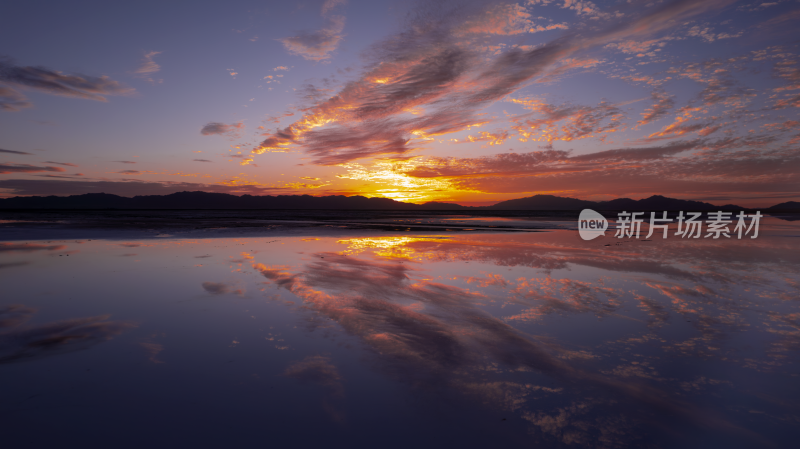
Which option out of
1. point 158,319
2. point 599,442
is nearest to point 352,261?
point 158,319

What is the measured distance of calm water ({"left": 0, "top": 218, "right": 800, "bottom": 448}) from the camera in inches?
127

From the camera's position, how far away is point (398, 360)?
15.1 feet

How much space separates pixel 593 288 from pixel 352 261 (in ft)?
24.1

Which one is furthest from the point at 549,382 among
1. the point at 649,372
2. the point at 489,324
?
the point at 489,324

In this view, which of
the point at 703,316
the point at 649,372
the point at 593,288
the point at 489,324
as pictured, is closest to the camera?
the point at 649,372

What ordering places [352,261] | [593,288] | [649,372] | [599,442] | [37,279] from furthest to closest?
1. [352,261]
2. [37,279]
3. [593,288]
4. [649,372]
5. [599,442]

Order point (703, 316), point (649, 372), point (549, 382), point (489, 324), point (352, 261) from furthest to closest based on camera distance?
point (352, 261), point (703, 316), point (489, 324), point (649, 372), point (549, 382)

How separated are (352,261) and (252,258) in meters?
3.50

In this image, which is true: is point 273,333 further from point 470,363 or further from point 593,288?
point 593,288

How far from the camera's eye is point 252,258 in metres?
12.5

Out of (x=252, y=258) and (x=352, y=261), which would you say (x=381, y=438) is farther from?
(x=252, y=258)

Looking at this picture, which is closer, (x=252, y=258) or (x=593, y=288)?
(x=593, y=288)

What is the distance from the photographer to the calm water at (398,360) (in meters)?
3.23

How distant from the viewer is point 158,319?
6.12 meters
